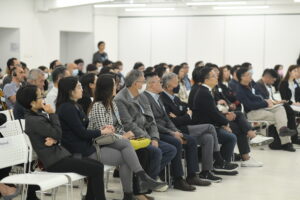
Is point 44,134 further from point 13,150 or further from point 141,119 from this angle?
point 141,119

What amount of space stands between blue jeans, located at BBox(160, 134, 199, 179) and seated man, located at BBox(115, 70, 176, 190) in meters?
0.18

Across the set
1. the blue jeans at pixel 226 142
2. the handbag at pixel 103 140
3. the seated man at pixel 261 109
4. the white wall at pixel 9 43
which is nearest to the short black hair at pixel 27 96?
the handbag at pixel 103 140

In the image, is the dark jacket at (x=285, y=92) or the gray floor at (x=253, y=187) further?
the dark jacket at (x=285, y=92)

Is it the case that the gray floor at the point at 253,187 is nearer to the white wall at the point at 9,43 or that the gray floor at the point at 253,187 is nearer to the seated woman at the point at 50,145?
the seated woman at the point at 50,145

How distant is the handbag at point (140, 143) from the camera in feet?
17.8

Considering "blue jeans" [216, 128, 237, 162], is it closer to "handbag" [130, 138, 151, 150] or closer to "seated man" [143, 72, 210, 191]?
"seated man" [143, 72, 210, 191]

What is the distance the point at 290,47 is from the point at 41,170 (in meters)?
12.1

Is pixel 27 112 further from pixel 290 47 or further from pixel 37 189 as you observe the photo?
pixel 290 47

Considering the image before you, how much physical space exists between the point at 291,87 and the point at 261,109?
1.33 metres

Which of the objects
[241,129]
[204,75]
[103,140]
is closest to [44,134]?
[103,140]

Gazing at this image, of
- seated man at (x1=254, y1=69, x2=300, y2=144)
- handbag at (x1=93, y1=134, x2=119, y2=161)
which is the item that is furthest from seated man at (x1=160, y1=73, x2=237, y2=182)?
seated man at (x1=254, y1=69, x2=300, y2=144)

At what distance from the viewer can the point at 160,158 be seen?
574 centimetres

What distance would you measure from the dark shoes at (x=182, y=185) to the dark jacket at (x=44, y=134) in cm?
179

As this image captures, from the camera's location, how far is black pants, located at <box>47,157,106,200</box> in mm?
4766
